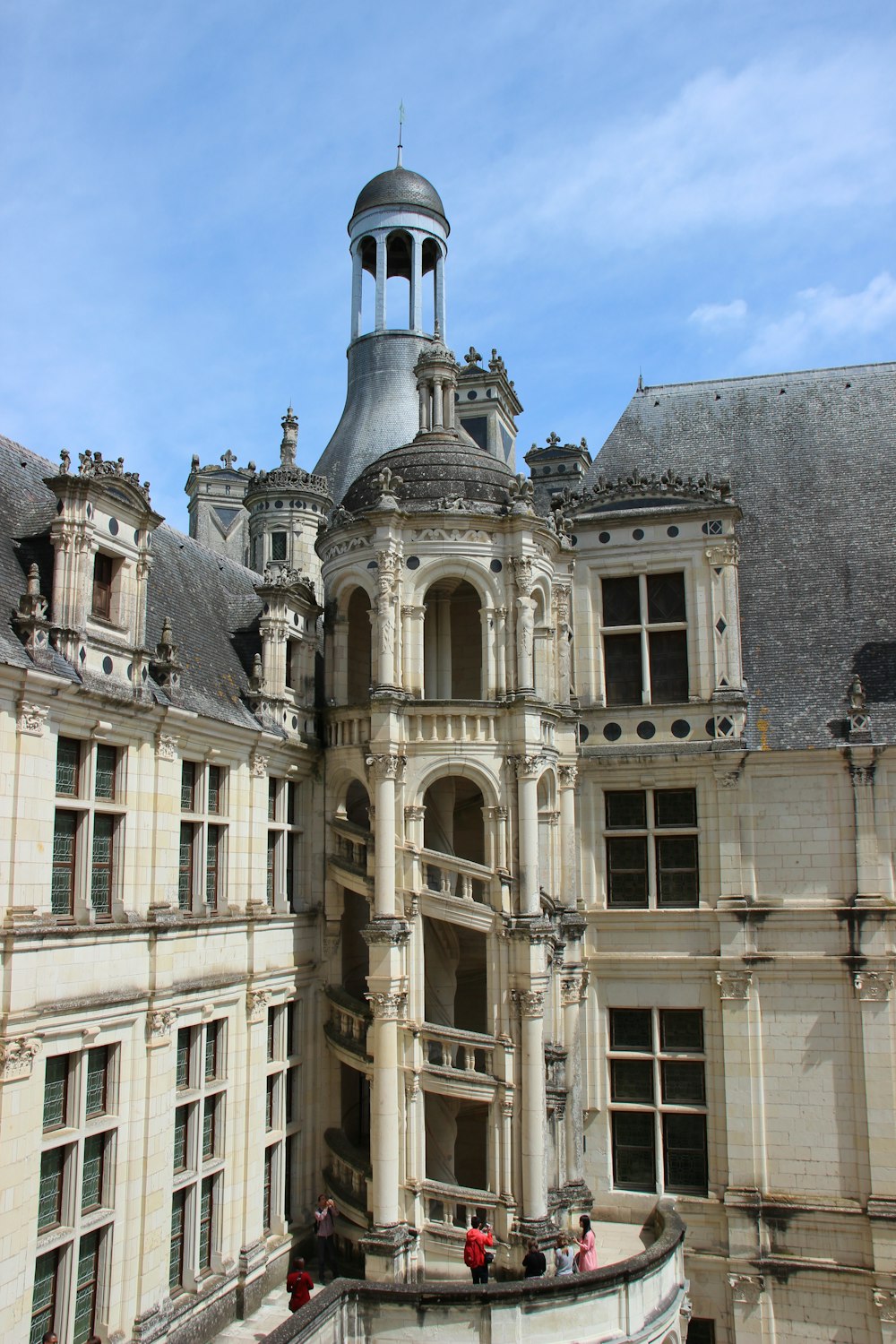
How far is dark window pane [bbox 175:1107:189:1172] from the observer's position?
52.1 ft

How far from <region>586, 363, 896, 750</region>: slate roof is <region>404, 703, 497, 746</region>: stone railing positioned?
16.9 ft

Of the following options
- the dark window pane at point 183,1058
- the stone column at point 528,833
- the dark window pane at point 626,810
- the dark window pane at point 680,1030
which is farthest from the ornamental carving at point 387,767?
the dark window pane at point 680,1030

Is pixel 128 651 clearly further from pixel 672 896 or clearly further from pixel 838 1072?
pixel 838 1072

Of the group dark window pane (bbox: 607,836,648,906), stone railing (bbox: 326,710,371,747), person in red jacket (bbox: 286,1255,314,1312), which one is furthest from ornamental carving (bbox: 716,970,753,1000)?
person in red jacket (bbox: 286,1255,314,1312)

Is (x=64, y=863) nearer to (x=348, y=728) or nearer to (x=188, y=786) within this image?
(x=188, y=786)

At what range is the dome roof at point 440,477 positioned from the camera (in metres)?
19.5

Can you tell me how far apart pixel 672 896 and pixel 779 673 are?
4618 mm

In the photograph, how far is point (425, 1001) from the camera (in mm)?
19594

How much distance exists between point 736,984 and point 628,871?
9.04ft

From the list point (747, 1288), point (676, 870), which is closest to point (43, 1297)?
point (747, 1288)

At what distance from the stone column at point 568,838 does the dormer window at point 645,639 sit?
1.93m

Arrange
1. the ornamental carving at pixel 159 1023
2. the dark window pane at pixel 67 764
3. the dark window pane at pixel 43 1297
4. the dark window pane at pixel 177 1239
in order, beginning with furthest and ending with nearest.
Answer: the dark window pane at pixel 177 1239
the ornamental carving at pixel 159 1023
the dark window pane at pixel 67 764
the dark window pane at pixel 43 1297

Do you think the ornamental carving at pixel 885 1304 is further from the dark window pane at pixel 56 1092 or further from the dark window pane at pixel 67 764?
the dark window pane at pixel 67 764

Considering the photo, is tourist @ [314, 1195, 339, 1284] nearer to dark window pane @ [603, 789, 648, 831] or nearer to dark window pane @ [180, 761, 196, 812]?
dark window pane @ [180, 761, 196, 812]
